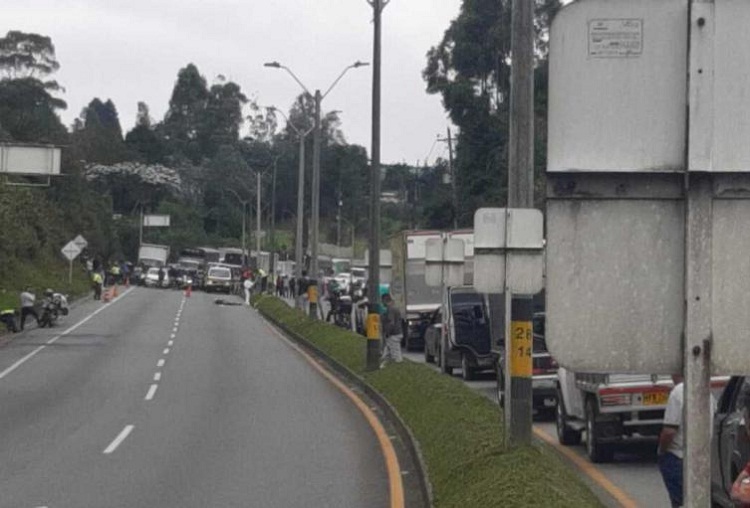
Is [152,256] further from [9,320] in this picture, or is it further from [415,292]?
[415,292]

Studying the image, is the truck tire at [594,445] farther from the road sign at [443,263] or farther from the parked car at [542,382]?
the road sign at [443,263]

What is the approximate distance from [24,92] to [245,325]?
60.0 metres

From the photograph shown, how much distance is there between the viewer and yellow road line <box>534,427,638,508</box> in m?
14.0

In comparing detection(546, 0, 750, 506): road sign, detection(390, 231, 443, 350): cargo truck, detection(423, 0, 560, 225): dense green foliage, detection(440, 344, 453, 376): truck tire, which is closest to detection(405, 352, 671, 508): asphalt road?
detection(546, 0, 750, 506): road sign

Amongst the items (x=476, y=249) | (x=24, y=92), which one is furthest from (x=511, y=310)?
(x=24, y=92)

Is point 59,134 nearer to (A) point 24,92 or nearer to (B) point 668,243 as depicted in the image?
(A) point 24,92

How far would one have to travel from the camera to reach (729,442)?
1098cm

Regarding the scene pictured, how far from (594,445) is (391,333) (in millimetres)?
13655

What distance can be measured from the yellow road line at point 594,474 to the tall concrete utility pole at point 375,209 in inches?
354

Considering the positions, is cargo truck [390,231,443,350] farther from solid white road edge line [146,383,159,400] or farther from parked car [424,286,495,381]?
solid white road edge line [146,383,159,400]

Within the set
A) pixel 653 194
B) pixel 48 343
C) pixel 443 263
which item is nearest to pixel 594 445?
pixel 443 263

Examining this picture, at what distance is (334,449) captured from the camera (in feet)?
60.5

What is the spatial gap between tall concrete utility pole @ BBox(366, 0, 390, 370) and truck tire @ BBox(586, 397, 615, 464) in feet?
39.4

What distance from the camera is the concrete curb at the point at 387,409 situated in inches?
592
